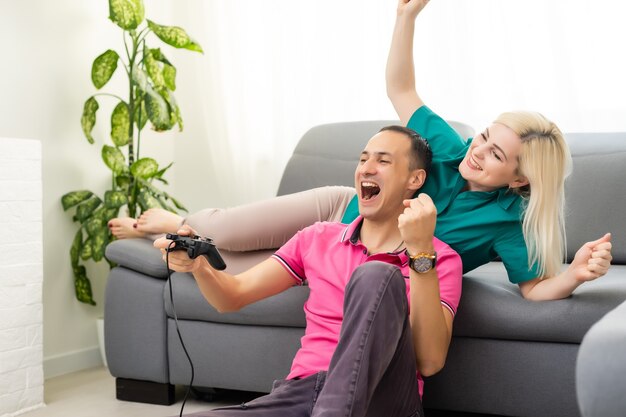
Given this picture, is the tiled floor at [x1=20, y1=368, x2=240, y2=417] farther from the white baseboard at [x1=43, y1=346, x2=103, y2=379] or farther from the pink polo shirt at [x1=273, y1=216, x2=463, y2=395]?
the pink polo shirt at [x1=273, y1=216, x2=463, y2=395]

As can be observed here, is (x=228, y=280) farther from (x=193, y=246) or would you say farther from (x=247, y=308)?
(x=247, y=308)

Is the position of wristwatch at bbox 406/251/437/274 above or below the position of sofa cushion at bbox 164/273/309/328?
above

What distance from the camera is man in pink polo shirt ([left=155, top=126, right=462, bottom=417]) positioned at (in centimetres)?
149

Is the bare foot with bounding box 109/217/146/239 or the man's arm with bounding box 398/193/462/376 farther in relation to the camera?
the bare foot with bounding box 109/217/146/239

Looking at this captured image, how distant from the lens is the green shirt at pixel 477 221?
6.31 ft

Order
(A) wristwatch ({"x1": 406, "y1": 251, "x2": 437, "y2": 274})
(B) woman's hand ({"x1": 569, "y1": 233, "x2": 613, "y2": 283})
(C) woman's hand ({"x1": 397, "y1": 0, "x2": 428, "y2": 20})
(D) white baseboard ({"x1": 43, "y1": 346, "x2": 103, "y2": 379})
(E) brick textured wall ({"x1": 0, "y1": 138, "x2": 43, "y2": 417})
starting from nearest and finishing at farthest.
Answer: (A) wristwatch ({"x1": 406, "y1": 251, "x2": 437, "y2": 274}), (B) woman's hand ({"x1": 569, "y1": 233, "x2": 613, "y2": 283}), (C) woman's hand ({"x1": 397, "y1": 0, "x2": 428, "y2": 20}), (E) brick textured wall ({"x1": 0, "y1": 138, "x2": 43, "y2": 417}), (D) white baseboard ({"x1": 43, "y1": 346, "x2": 103, "y2": 379})

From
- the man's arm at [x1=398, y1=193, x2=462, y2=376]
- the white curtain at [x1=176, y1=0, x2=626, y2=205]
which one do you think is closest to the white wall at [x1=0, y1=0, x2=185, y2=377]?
the white curtain at [x1=176, y1=0, x2=626, y2=205]

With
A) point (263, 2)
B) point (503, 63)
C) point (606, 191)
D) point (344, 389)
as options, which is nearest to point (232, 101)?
point (263, 2)

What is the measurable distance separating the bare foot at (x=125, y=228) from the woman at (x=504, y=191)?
884 mm

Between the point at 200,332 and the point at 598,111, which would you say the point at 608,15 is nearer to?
the point at 598,111

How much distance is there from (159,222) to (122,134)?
0.76m

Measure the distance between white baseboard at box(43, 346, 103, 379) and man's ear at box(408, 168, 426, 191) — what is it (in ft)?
5.98

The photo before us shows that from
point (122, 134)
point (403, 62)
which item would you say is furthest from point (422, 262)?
point (122, 134)

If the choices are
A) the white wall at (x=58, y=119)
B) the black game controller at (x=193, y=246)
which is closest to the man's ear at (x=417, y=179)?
the black game controller at (x=193, y=246)
